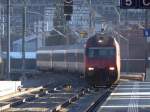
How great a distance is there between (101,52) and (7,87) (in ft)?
23.5

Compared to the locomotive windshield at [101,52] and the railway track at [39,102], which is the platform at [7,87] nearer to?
the railway track at [39,102]

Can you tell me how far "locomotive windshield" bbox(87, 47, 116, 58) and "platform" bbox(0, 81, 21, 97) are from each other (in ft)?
15.8

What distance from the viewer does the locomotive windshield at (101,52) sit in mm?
44438

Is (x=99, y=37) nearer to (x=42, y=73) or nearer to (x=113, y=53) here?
(x=113, y=53)

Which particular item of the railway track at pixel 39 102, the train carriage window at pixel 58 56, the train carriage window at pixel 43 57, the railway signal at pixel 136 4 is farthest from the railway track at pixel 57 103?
the train carriage window at pixel 43 57

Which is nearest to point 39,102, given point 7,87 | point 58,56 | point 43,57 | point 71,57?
point 7,87

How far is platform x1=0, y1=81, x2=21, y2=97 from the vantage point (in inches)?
1533

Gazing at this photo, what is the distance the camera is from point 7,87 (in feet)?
132

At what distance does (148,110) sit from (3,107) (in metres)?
5.98

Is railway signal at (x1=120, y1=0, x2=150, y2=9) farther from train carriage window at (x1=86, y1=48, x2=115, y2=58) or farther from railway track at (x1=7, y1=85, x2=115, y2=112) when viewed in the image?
train carriage window at (x1=86, y1=48, x2=115, y2=58)

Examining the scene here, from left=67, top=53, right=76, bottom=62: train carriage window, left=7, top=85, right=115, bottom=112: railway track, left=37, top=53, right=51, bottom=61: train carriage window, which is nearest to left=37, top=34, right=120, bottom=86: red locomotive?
left=7, top=85, right=115, bottom=112: railway track

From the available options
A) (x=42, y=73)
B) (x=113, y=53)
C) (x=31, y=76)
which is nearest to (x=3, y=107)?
(x=113, y=53)

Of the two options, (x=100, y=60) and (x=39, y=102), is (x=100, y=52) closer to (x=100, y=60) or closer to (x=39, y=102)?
(x=100, y=60)

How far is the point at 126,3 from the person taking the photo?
1004 inches
